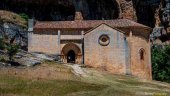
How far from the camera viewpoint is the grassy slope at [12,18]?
79.2 meters

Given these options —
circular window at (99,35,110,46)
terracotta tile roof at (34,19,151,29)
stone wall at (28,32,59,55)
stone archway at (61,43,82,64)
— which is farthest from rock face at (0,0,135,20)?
circular window at (99,35,110,46)

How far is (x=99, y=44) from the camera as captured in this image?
6588 cm

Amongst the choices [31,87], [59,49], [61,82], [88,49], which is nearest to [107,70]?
[88,49]

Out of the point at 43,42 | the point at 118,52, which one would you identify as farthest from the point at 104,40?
the point at 43,42

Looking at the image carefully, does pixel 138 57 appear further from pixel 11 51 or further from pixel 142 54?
pixel 11 51

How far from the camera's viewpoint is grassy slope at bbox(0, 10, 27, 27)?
Answer: 79188 millimetres

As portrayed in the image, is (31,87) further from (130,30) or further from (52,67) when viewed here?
(130,30)

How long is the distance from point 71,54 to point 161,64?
60.4ft

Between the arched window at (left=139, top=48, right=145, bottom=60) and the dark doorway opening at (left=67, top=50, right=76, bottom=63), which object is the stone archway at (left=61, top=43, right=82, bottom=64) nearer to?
the dark doorway opening at (left=67, top=50, right=76, bottom=63)

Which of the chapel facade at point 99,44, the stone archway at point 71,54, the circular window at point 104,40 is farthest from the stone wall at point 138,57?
the stone archway at point 71,54

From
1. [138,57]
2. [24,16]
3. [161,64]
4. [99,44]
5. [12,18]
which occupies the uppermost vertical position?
[24,16]

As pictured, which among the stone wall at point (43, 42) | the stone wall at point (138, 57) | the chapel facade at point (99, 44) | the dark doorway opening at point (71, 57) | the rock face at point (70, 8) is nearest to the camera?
the chapel facade at point (99, 44)

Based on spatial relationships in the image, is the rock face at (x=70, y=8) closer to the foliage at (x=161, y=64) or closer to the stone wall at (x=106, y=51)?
the foliage at (x=161, y=64)

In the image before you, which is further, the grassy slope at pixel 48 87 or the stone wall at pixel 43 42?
the stone wall at pixel 43 42
